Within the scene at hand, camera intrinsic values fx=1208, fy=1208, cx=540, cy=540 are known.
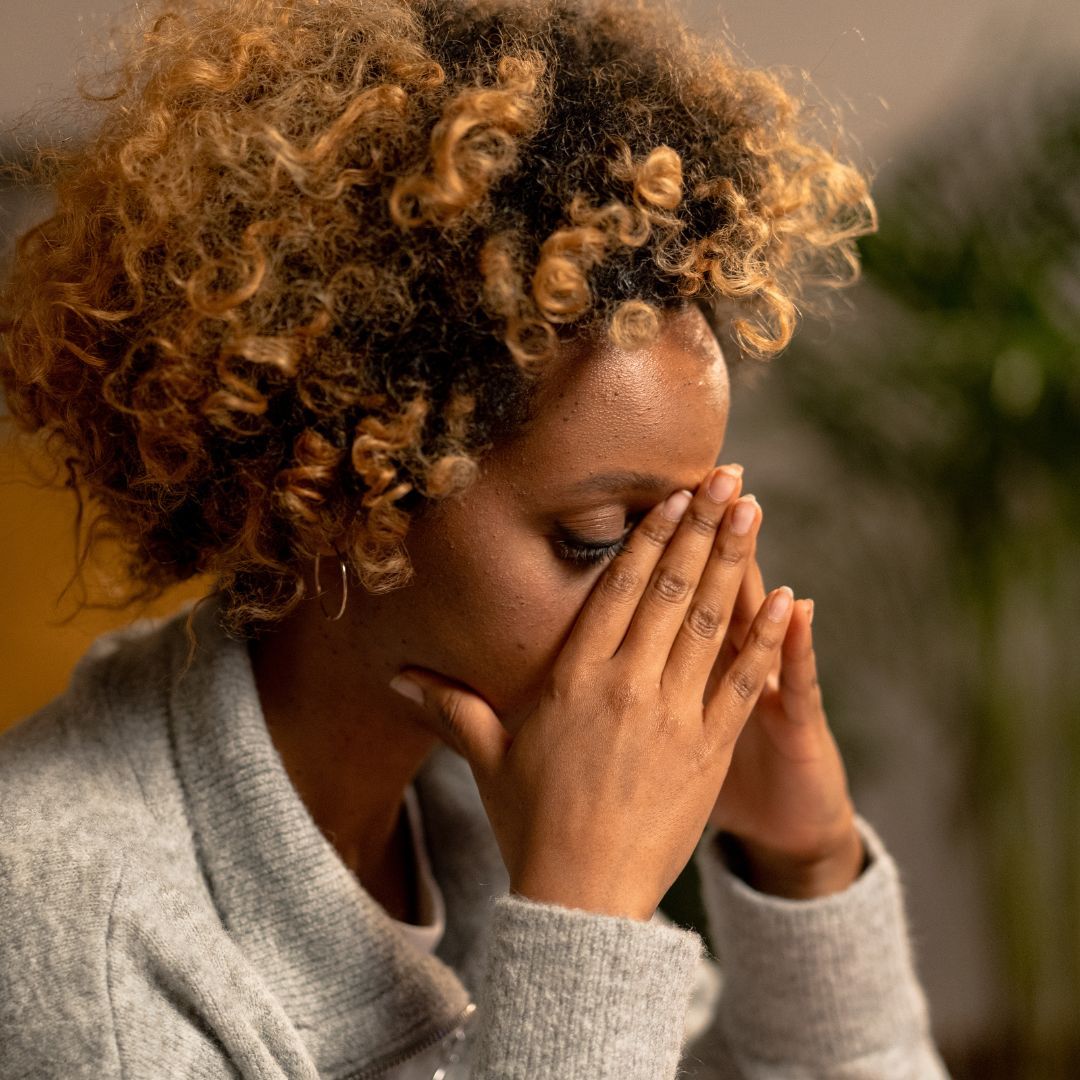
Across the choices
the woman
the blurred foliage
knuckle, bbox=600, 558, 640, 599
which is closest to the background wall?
the blurred foliage

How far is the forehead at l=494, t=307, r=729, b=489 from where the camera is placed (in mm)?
858

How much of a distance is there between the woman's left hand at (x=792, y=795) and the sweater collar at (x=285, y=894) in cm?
37

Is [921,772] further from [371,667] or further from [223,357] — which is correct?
[223,357]

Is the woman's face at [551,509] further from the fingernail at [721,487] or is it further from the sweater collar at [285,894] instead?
the sweater collar at [285,894]

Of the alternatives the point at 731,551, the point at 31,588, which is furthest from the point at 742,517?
the point at 31,588

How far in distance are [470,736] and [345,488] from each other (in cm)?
21

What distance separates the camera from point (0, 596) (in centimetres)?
120

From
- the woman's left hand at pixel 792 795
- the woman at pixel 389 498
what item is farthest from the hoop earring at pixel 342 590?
the woman's left hand at pixel 792 795

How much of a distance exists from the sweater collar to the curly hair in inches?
4.0

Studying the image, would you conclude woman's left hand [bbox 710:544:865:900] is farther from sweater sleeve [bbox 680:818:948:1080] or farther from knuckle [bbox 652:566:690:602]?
knuckle [bbox 652:566:690:602]

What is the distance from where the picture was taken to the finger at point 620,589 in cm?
91

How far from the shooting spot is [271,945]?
0.95 m

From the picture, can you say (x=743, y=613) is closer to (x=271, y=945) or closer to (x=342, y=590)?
(x=342, y=590)

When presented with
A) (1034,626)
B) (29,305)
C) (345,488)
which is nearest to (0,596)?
(29,305)
